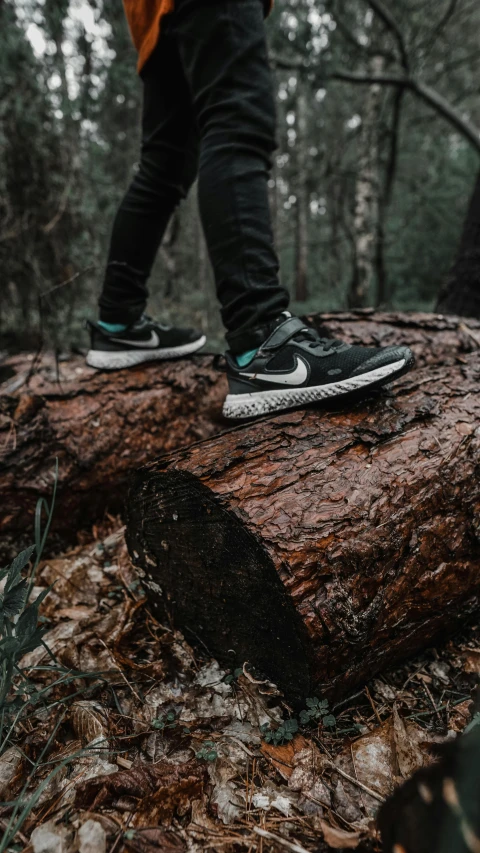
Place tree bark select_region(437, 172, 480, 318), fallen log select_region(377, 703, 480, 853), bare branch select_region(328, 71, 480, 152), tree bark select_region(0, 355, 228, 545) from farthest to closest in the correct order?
bare branch select_region(328, 71, 480, 152), tree bark select_region(437, 172, 480, 318), tree bark select_region(0, 355, 228, 545), fallen log select_region(377, 703, 480, 853)

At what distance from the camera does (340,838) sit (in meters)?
0.85

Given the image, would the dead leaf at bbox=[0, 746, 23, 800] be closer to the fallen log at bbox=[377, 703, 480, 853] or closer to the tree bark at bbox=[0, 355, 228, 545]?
the fallen log at bbox=[377, 703, 480, 853]

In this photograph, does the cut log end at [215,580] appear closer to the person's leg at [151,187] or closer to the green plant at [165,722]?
the green plant at [165,722]

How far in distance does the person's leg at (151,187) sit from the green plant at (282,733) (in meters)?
1.72

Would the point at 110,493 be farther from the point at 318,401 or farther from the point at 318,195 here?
the point at 318,195

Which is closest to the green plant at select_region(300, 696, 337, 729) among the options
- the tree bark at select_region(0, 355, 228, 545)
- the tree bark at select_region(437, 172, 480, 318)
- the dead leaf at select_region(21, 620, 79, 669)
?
the dead leaf at select_region(21, 620, 79, 669)

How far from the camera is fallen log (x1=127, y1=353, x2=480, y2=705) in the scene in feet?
3.61

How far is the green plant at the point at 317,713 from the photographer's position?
3.65ft

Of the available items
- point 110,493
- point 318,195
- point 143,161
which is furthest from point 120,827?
point 318,195

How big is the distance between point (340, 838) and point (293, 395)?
3.67 feet

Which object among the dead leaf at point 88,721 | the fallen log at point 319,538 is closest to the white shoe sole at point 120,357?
the fallen log at point 319,538

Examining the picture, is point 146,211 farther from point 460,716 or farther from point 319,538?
point 460,716

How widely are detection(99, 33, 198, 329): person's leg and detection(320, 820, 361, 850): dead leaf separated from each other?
6.36 feet

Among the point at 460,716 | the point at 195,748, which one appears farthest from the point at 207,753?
the point at 460,716
